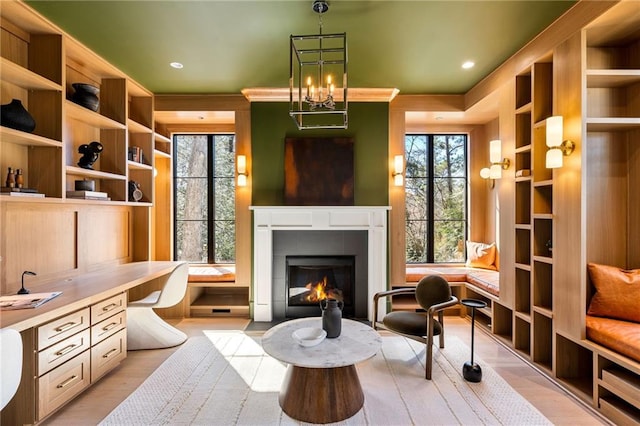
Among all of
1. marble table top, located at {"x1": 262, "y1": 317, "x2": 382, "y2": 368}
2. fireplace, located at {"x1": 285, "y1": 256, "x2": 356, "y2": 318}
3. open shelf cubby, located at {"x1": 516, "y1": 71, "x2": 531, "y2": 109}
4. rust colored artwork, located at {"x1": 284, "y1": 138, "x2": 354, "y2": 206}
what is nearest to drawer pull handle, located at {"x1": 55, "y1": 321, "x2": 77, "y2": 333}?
marble table top, located at {"x1": 262, "y1": 317, "x2": 382, "y2": 368}

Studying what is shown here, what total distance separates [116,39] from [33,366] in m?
2.70

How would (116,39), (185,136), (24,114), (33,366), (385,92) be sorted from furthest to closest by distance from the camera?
(185,136) → (385,92) → (116,39) → (24,114) → (33,366)

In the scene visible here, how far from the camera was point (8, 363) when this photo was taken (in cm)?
156

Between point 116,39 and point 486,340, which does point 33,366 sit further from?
point 486,340

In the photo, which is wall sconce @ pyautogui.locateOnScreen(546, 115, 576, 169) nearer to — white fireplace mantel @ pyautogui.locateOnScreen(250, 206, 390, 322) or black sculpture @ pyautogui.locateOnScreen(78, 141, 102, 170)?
white fireplace mantel @ pyautogui.locateOnScreen(250, 206, 390, 322)

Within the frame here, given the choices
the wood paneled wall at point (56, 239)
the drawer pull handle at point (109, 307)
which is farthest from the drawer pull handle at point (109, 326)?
the wood paneled wall at point (56, 239)

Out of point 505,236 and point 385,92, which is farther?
point 385,92

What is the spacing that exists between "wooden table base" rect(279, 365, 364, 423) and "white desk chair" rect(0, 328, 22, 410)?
154cm

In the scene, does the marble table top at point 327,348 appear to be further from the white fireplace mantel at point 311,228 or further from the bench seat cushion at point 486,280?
the bench seat cushion at point 486,280

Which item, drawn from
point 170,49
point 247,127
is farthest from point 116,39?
point 247,127

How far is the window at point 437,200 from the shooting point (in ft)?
16.6

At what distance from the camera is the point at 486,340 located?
11.9 ft

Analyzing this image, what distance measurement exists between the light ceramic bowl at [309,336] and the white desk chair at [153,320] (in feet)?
5.28

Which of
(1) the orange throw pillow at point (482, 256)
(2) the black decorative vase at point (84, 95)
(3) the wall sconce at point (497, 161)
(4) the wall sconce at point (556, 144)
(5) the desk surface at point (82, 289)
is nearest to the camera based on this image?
(5) the desk surface at point (82, 289)
